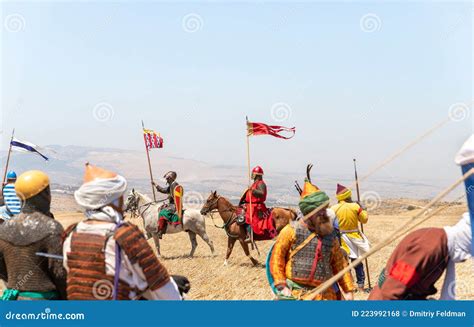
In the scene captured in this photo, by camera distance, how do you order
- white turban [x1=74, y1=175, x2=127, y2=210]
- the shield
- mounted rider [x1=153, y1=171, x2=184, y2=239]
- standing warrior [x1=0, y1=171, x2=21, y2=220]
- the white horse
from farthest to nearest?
the white horse < mounted rider [x1=153, y1=171, x2=184, y2=239] < the shield < standing warrior [x1=0, y1=171, x2=21, y2=220] < white turban [x1=74, y1=175, x2=127, y2=210]

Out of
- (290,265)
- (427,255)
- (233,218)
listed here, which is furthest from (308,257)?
(233,218)

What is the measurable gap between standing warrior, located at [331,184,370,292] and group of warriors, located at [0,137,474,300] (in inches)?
164

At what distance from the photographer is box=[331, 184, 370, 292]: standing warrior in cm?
1026

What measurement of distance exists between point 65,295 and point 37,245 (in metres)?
0.42

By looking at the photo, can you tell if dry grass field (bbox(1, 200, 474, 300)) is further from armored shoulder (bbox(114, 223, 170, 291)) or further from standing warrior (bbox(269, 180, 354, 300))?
armored shoulder (bbox(114, 223, 170, 291))

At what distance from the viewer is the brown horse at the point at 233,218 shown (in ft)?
45.0

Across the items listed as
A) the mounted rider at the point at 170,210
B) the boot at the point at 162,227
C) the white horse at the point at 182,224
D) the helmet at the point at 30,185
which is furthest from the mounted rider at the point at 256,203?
the helmet at the point at 30,185

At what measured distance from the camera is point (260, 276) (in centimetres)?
1224

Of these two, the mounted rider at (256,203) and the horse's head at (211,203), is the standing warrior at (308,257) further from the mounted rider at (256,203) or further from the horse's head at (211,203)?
the horse's head at (211,203)

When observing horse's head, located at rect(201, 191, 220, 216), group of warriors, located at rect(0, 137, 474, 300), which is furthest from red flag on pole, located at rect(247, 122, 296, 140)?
group of warriors, located at rect(0, 137, 474, 300)

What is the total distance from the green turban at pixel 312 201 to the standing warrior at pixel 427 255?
1.85m

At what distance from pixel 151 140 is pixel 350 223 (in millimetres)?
9621

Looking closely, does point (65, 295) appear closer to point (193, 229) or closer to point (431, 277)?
point (431, 277)

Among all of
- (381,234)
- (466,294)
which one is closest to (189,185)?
(381,234)
